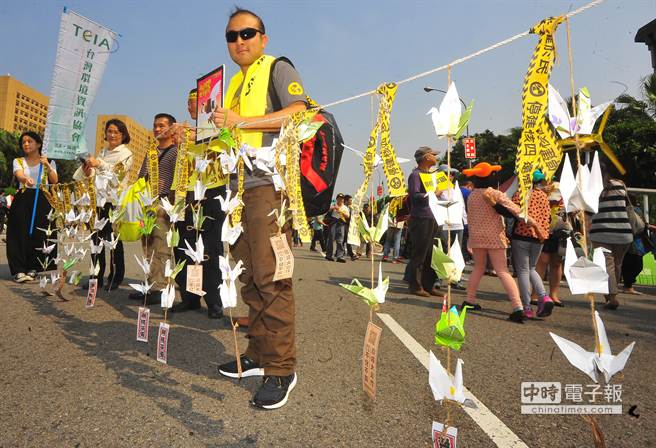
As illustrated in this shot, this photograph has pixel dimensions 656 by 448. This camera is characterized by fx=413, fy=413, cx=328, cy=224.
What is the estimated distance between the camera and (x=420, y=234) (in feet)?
19.3

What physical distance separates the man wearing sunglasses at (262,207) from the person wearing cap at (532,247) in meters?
3.20

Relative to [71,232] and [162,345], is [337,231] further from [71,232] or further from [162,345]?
[162,345]

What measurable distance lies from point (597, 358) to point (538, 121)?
0.78 metres

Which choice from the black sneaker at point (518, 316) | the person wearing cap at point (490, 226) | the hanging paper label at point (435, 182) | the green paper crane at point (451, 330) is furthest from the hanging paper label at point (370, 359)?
the black sneaker at point (518, 316)

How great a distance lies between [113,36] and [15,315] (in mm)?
2864

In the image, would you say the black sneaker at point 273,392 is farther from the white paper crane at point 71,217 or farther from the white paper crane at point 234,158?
the white paper crane at point 71,217

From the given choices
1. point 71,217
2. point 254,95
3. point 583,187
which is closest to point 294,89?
point 254,95

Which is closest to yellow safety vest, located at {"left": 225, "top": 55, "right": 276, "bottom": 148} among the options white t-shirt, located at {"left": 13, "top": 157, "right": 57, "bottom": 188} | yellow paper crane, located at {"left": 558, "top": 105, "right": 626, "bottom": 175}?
yellow paper crane, located at {"left": 558, "top": 105, "right": 626, "bottom": 175}

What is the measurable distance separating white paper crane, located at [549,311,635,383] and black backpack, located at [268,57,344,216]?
142cm

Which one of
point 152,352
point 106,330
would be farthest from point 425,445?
point 106,330

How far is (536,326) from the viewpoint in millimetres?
4172

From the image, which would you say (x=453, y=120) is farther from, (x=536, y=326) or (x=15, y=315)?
(x=15, y=315)

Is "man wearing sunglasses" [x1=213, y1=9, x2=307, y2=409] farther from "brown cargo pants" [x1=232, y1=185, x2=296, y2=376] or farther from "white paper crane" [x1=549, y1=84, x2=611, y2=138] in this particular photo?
"white paper crane" [x1=549, y1=84, x2=611, y2=138]

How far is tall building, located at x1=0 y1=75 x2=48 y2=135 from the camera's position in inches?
3265
